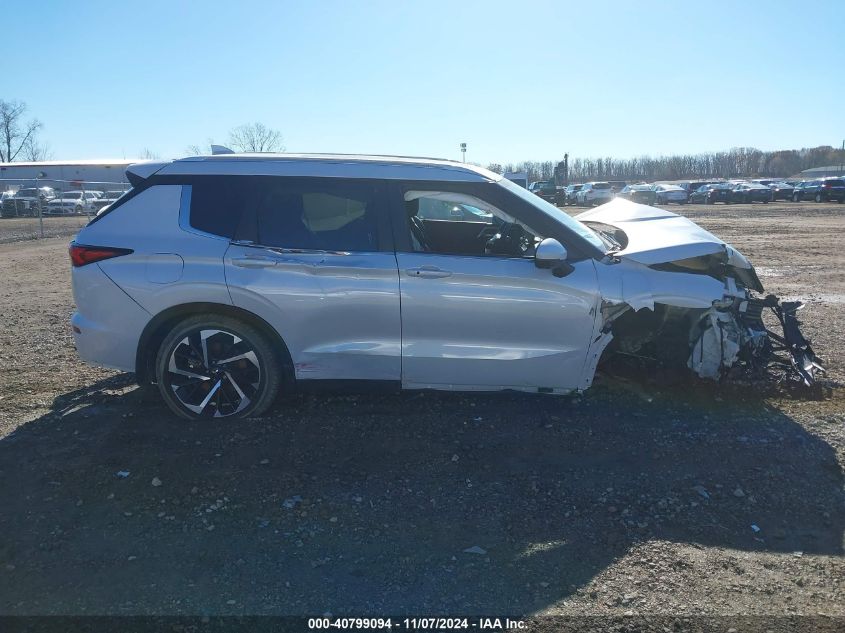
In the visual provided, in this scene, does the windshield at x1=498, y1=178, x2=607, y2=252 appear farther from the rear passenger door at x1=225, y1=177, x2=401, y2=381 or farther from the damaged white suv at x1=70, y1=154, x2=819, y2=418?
the rear passenger door at x1=225, y1=177, x2=401, y2=381

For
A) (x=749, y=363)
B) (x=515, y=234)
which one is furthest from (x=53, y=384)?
(x=749, y=363)

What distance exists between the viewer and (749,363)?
16.8 feet

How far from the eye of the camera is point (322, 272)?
4.59 metres

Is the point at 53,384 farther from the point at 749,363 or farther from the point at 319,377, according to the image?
the point at 749,363

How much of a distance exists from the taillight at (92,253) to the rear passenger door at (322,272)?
81cm

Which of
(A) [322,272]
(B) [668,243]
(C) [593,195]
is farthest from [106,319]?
(C) [593,195]

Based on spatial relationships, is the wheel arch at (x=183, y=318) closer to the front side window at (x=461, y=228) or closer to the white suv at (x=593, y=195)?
the front side window at (x=461, y=228)

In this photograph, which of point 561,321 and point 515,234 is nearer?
point 561,321

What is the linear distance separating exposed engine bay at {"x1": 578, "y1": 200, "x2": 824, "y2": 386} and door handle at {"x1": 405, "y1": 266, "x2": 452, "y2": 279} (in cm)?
114

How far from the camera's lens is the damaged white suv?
4.56m

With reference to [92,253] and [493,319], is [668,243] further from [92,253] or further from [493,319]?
[92,253]

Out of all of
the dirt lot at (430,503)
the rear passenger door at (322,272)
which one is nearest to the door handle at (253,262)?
the rear passenger door at (322,272)

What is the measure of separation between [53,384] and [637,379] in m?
4.92

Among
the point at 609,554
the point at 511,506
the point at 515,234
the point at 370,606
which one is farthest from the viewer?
the point at 515,234
